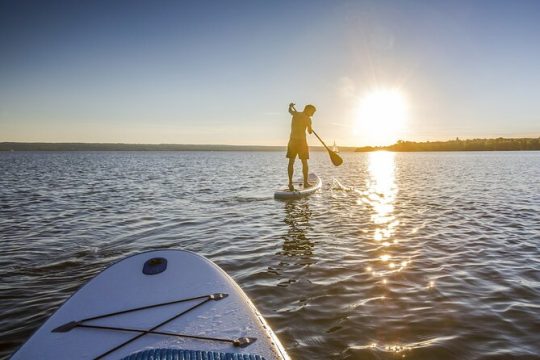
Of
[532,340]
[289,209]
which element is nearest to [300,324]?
[532,340]

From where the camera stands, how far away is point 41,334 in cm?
290

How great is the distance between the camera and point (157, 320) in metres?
3.07

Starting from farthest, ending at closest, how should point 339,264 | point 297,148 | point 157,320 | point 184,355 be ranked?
1. point 297,148
2. point 339,264
3. point 157,320
4. point 184,355

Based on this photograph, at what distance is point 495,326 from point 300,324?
90.1 inches

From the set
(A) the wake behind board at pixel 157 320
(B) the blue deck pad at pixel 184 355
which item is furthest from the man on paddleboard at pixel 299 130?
(B) the blue deck pad at pixel 184 355

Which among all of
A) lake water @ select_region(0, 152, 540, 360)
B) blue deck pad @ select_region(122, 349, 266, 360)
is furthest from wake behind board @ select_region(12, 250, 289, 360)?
lake water @ select_region(0, 152, 540, 360)

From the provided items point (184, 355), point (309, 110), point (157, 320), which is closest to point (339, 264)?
point (157, 320)

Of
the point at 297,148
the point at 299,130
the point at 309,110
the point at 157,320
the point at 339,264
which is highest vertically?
the point at 309,110

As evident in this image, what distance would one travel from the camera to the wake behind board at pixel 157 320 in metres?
2.60

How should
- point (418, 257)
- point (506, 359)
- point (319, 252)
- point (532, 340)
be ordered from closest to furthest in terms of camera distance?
point (506, 359) < point (532, 340) < point (418, 257) < point (319, 252)

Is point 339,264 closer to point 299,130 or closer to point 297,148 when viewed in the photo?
point 297,148

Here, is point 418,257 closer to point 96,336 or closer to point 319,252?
point 319,252

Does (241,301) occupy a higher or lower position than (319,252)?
higher

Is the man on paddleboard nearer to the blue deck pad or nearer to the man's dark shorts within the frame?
the man's dark shorts
